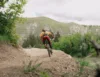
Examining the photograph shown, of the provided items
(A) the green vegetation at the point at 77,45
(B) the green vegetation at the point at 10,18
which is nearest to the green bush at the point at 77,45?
(A) the green vegetation at the point at 77,45

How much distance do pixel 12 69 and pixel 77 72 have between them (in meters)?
3.45

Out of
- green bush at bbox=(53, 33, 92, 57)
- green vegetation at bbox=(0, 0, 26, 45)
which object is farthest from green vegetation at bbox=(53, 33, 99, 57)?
green vegetation at bbox=(0, 0, 26, 45)

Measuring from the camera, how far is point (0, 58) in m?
18.1

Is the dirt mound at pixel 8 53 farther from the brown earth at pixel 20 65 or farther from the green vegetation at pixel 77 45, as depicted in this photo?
the green vegetation at pixel 77 45

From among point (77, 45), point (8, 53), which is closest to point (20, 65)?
point (8, 53)

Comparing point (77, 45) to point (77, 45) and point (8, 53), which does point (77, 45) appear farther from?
point (8, 53)

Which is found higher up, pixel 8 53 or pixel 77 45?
pixel 8 53

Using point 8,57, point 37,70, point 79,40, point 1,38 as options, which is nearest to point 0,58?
point 8,57

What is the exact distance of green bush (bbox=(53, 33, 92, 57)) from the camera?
4375 centimetres

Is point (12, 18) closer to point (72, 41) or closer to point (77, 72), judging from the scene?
point (77, 72)

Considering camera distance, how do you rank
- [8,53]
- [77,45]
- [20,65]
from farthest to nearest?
[77,45]
[8,53]
[20,65]

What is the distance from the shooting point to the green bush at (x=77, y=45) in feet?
144

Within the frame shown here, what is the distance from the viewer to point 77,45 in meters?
46.6

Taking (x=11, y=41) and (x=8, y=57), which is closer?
(x=8, y=57)
